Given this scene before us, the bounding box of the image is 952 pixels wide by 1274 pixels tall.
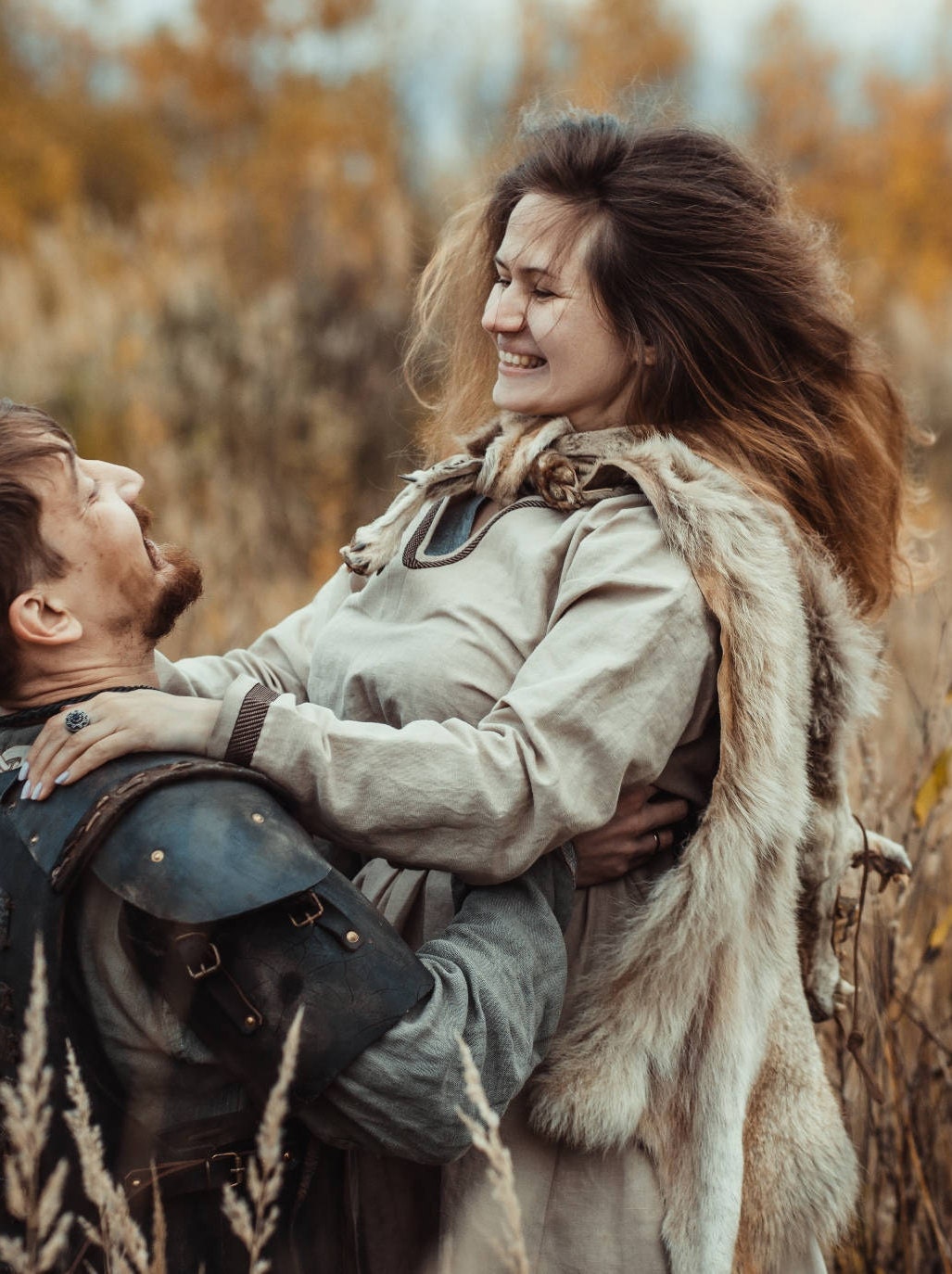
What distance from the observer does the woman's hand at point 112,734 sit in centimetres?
176

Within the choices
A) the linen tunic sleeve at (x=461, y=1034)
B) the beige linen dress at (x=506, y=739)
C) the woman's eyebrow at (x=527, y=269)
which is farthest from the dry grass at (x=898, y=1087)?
the woman's eyebrow at (x=527, y=269)

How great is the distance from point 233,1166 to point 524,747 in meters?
0.71

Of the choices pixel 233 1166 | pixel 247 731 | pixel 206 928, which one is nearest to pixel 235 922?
pixel 206 928

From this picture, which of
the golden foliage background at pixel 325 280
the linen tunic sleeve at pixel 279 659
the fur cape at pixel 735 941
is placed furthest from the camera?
the golden foliage background at pixel 325 280

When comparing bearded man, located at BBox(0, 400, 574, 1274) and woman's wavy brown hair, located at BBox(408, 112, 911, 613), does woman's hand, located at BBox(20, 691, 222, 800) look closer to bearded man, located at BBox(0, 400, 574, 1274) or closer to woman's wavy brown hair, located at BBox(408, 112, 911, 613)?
bearded man, located at BBox(0, 400, 574, 1274)

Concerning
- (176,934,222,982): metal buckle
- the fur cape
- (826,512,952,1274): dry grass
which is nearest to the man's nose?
the fur cape

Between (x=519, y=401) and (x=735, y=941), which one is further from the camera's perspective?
(x=519, y=401)

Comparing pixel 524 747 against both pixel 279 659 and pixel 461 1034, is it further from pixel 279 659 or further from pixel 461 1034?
pixel 279 659

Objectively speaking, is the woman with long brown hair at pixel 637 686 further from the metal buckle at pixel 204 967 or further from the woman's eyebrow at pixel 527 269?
the metal buckle at pixel 204 967

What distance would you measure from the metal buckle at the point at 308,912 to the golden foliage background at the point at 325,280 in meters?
1.27

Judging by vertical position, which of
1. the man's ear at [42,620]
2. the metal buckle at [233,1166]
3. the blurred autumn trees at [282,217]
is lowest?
the blurred autumn trees at [282,217]

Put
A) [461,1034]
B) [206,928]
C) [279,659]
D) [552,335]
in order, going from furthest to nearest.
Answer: [279,659]
[552,335]
[461,1034]
[206,928]

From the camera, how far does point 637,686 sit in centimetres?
192

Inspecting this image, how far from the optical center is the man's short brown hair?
1883 millimetres
